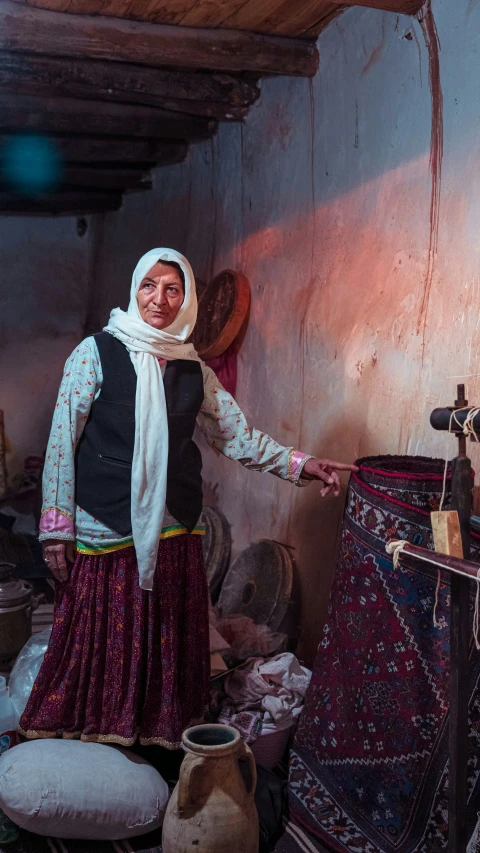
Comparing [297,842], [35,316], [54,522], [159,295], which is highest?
[35,316]

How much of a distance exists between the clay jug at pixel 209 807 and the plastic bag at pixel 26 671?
0.88 metres

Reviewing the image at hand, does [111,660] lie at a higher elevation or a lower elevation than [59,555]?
lower

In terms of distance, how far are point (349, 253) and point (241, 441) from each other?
3.19 ft

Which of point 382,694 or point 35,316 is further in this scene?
point 35,316

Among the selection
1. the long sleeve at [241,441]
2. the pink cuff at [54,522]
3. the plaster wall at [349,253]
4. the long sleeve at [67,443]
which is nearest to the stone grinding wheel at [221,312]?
the plaster wall at [349,253]

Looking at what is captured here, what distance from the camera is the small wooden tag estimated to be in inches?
71.1

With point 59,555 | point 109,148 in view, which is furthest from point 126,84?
point 59,555

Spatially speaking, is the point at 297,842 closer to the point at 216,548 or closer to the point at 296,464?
the point at 296,464

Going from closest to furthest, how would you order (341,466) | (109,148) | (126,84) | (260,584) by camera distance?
(341,466) → (260,584) → (126,84) → (109,148)

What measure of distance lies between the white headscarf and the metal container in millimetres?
1125

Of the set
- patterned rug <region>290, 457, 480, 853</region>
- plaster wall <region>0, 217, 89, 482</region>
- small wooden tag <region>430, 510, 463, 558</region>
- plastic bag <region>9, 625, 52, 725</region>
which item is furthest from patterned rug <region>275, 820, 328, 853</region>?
plaster wall <region>0, 217, 89, 482</region>

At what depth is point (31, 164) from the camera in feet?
17.4

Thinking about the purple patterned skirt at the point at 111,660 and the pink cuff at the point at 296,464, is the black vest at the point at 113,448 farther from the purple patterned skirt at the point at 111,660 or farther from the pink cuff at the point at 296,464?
the pink cuff at the point at 296,464

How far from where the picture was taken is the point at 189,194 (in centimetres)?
520
